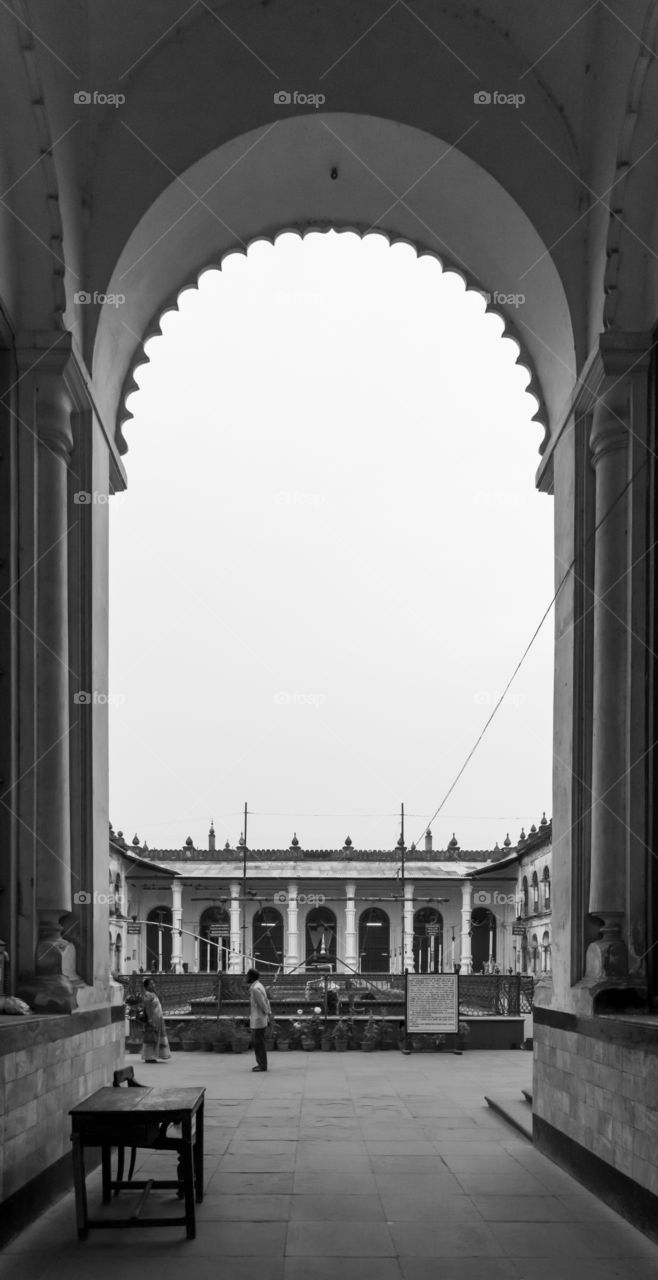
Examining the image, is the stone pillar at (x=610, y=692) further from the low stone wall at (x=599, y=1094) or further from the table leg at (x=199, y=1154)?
the table leg at (x=199, y=1154)

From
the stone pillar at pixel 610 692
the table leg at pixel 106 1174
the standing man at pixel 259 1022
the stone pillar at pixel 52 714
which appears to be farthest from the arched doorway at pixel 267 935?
the table leg at pixel 106 1174

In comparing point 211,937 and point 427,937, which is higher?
point 211,937

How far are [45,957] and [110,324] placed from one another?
16.3ft

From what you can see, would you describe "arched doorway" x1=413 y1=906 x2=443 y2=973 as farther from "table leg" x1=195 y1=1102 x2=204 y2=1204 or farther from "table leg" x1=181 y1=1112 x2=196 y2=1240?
"table leg" x1=181 y1=1112 x2=196 y2=1240

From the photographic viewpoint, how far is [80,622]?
927 centimetres

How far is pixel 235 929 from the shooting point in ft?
169

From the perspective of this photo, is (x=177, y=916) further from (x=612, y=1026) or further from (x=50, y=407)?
(x=612, y=1026)

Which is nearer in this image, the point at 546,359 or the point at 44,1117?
the point at 44,1117

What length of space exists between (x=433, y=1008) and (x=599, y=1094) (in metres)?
11.2

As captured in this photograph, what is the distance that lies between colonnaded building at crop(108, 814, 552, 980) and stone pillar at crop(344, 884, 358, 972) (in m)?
0.05

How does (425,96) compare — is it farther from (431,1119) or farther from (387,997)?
(387,997)

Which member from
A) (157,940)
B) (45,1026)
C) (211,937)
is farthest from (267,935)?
(45,1026)

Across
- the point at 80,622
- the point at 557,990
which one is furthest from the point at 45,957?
the point at 557,990

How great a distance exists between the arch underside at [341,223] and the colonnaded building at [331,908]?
41.7 m
